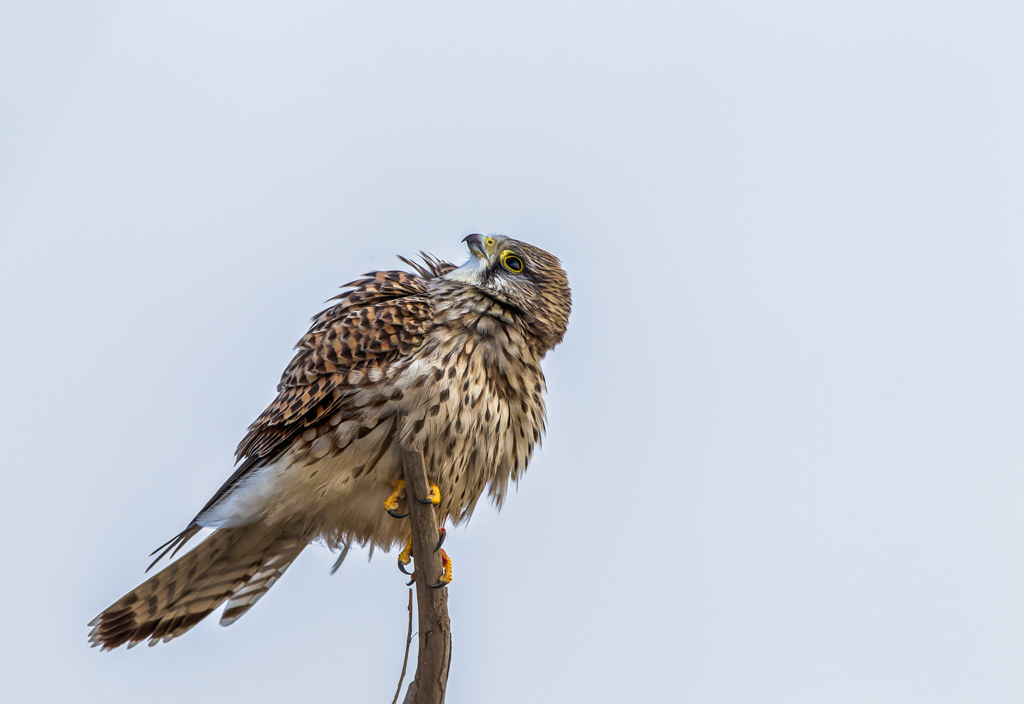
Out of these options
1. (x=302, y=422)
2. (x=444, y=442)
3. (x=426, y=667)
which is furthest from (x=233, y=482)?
(x=426, y=667)

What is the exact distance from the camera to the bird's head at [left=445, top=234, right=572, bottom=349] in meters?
3.93

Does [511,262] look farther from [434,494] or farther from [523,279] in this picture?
[434,494]

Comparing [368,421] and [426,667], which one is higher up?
[368,421]

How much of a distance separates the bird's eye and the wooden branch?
1140 millimetres

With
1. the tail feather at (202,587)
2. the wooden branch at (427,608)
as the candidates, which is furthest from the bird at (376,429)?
the wooden branch at (427,608)

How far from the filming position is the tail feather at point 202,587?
371cm

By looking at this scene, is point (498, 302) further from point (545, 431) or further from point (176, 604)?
point (176, 604)

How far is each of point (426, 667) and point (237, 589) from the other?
3.89ft

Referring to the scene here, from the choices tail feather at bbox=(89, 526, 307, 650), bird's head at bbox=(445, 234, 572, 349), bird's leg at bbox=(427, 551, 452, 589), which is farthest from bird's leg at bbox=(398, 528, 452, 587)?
bird's head at bbox=(445, 234, 572, 349)

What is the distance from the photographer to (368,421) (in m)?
3.52

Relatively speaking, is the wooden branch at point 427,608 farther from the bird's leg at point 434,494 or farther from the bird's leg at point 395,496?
the bird's leg at point 395,496

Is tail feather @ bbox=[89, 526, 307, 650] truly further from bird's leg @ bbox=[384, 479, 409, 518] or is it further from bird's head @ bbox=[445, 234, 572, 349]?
bird's head @ bbox=[445, 234, 572, 349]

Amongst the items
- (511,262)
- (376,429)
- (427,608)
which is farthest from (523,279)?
(427,608)

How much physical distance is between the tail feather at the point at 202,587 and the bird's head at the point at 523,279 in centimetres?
135
